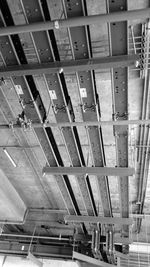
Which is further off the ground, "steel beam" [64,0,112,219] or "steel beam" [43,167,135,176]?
"steel beam" [64,0,112,219]

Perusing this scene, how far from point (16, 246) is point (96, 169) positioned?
184 inches

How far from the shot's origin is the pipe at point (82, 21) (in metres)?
2.22

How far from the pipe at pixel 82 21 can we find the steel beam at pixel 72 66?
50 cm

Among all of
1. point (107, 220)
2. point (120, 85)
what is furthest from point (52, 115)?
point (107, 220)

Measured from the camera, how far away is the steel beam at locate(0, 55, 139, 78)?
2.68 metres

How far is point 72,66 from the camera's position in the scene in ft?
9.17

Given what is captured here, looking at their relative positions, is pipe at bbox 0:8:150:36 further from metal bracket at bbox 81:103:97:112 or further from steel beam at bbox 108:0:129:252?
metal bracket at bbox 81:103:97:112

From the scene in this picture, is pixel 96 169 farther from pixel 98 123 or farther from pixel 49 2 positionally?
pixel 49 2

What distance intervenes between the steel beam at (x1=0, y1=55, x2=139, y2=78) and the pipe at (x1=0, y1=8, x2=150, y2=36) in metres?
0.50

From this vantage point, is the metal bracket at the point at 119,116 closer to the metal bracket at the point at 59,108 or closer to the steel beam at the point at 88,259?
the metal bracket at the point at 59,108

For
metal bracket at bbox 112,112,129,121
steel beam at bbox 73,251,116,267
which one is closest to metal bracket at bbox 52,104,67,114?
metal bracket at bbox 112,112,129,121

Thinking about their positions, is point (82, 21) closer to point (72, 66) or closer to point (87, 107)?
point (72, 66)

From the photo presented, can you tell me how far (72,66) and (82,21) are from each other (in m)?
0.59

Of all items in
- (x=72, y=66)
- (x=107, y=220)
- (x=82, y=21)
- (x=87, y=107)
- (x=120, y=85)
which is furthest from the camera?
(x=107, y=220)
